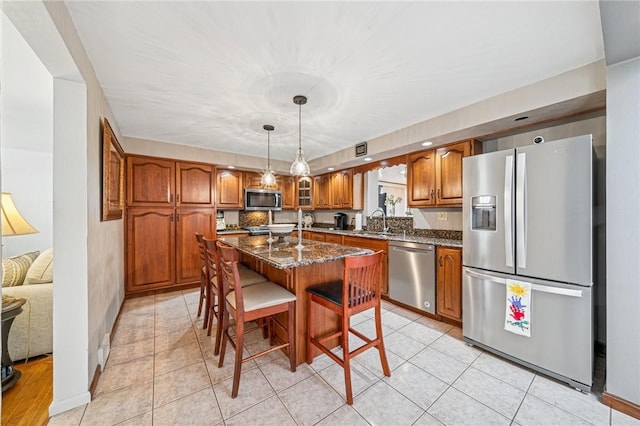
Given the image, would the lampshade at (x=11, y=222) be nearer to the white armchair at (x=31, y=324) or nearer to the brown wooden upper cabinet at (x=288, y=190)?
the white armchair at (x=31, y=324)

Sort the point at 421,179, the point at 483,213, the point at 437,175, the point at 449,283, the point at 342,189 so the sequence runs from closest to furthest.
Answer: the point at 483,213, the point at 449,283, the point at 437,175, the point at 421,179, the point at 342,189

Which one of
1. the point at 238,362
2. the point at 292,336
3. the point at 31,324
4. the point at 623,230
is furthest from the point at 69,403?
the point at 623,230

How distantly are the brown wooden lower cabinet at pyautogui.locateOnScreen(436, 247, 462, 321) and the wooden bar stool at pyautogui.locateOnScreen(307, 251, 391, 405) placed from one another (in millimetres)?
1236

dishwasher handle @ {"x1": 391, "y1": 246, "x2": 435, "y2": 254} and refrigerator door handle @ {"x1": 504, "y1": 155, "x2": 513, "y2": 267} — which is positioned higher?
refrigerator door handle @ {"x1": 504, "y1": 155, "x2": 513, "y2": 267}

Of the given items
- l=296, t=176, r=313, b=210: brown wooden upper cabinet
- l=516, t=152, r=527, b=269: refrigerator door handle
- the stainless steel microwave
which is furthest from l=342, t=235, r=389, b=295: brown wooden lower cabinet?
the stainless steel microwave

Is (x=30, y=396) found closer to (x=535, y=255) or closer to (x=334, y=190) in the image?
(x=535, y=255)

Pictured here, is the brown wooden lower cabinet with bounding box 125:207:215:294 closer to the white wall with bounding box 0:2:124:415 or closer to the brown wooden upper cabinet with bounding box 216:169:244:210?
the brown wooden upper cabinet with bounding box 216:169:244:210

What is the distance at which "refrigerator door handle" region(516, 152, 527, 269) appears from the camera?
7.40 feet

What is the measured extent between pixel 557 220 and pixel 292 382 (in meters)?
2.35

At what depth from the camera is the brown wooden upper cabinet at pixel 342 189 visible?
4.92 metres

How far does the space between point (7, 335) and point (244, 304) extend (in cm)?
179

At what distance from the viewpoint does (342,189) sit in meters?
5.09

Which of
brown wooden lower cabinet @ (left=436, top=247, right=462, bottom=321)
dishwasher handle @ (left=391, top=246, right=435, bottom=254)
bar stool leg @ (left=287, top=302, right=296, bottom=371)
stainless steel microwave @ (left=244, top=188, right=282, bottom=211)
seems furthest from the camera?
stainless steel microwave @ (left=244, top=188, right=282, bottom=211)

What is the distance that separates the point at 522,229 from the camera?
227cm
